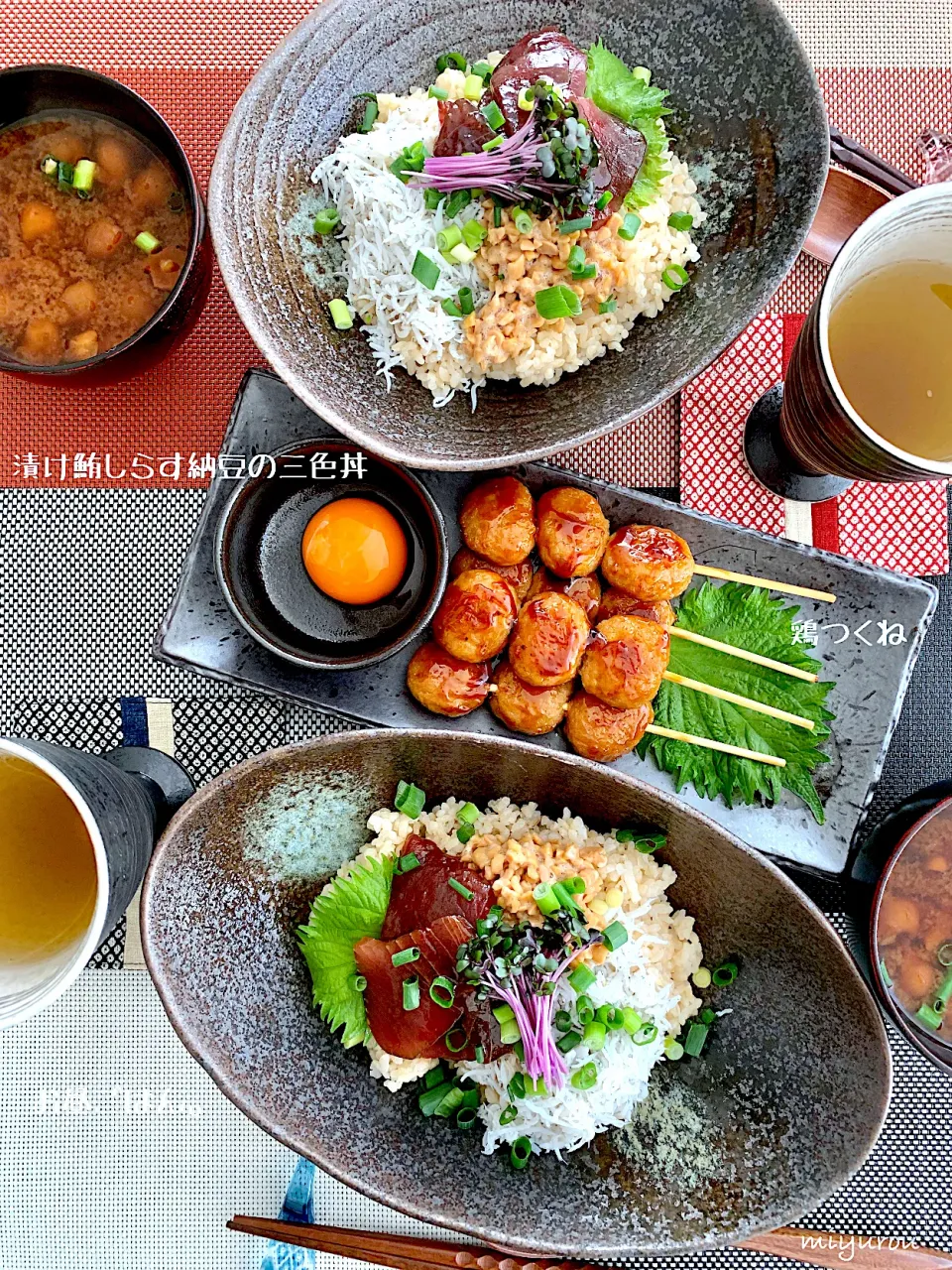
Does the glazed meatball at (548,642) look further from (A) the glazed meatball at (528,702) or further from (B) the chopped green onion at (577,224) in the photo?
(B) the chopped green onion at (577,224)

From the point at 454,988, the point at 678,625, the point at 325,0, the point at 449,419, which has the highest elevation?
the point at 325,0

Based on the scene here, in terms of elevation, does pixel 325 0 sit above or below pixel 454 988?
above

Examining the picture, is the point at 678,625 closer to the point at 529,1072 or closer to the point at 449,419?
the point at 449,419

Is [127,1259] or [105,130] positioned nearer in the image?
[105,130]

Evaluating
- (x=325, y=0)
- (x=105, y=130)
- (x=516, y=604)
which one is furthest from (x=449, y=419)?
(x=105, y=130)

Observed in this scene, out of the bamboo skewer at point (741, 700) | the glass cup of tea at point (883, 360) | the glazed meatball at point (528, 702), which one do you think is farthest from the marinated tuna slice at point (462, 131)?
the bamboo skewer at point (741, 700)

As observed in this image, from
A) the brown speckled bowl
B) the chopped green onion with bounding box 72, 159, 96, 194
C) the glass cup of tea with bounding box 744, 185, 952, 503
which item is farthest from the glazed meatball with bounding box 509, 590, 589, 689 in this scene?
the chopped green onion with bounding box 72, 159, 96, 194

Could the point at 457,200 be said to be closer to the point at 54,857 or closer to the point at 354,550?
the point at 354,550
